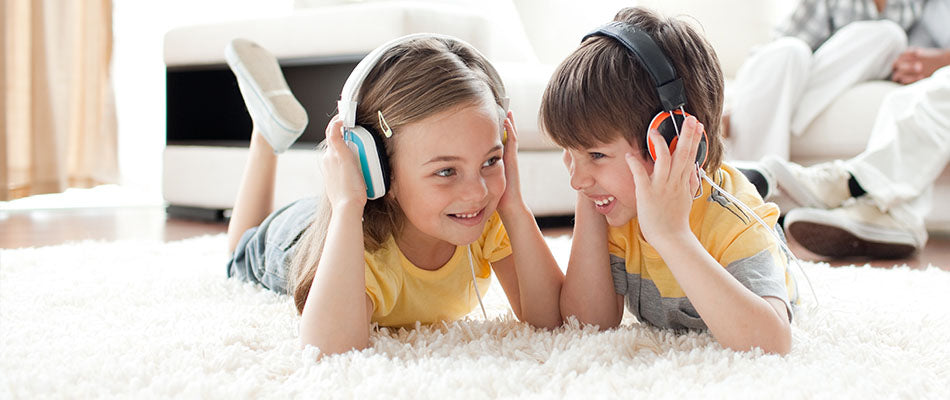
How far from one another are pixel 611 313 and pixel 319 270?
38cm

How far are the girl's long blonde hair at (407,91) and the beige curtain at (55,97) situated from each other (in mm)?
2451

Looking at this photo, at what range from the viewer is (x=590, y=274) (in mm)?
1042

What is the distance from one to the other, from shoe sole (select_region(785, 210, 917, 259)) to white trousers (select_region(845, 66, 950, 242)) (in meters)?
0.06

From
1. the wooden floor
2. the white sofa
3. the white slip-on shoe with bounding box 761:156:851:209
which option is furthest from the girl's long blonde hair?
the wooden floor

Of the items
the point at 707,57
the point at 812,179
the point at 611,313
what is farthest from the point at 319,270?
the point at 812,179

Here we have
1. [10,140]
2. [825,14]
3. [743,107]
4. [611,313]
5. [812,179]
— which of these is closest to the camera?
[611,313]

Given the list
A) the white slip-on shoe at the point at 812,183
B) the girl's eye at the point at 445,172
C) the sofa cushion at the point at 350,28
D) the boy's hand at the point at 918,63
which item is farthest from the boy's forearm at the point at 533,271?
the boy's hand at the point at 918,63

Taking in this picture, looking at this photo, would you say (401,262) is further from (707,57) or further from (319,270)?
(707,57)

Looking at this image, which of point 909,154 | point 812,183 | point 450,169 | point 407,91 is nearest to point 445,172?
point 450,169

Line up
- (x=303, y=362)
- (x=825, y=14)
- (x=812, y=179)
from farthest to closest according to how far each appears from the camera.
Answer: (x=825, y=14)
(x=812, y=179)
(x=303, y=362)

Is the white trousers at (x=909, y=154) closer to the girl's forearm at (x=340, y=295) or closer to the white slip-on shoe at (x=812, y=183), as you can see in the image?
the white slip-on shoe at (x=812, y=183)

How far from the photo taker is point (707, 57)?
3.12ft

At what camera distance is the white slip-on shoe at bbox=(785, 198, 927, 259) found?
193 cm

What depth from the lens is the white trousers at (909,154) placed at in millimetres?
1982
